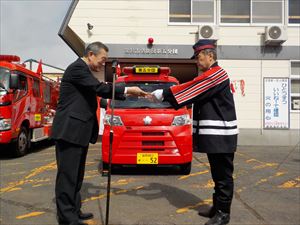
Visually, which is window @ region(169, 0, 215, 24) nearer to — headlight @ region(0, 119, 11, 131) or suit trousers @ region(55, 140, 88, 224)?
headlight @ region(0, 119, 11, 131)

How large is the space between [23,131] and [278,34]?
988 cm

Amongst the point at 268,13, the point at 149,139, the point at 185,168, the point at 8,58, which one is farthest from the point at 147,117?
the point at 268,13

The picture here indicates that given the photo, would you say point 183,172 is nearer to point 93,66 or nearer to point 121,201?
point 121,201

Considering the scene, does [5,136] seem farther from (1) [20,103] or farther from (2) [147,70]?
(2) [147,70]

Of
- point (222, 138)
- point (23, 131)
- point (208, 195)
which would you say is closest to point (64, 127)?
point (222, 138)

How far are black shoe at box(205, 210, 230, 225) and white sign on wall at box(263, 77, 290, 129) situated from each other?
1115cm

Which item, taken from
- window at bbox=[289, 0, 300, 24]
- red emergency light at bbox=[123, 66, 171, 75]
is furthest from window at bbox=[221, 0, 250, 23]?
red emergency light at bbox=[123, 66, 171, 75]

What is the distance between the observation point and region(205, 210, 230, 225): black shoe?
4515 mm

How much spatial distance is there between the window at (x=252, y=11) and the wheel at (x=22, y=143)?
8919 millimetres

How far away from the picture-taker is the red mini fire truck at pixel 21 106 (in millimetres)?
9812

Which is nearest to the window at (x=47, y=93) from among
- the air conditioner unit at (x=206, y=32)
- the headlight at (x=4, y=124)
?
the headlight at (x=4, y=124)

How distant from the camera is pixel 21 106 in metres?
10.6

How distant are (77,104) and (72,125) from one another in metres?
0.23

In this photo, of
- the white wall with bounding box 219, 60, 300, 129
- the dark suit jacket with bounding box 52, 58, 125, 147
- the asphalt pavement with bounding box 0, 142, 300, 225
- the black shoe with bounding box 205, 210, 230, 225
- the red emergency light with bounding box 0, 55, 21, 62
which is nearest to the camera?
the dark suit jacket with bounding box 52, 58, 125, 147
